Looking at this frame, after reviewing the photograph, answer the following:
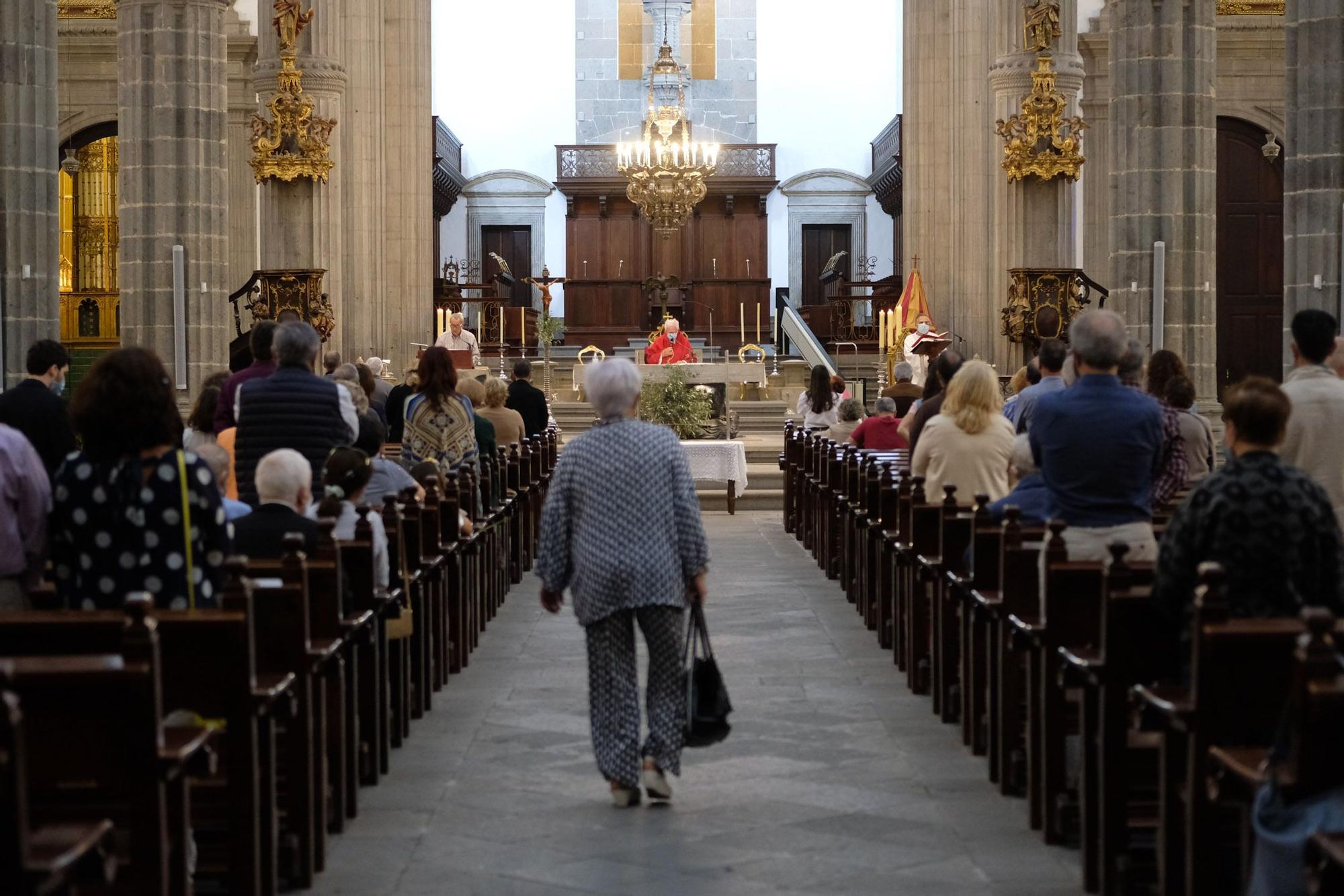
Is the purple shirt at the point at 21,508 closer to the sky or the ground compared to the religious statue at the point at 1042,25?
closer to the ground

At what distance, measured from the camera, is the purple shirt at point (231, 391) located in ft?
30.8

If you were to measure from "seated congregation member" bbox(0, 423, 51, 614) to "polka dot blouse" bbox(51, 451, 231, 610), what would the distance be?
52cm

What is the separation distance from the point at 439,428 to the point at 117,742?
6937 mm

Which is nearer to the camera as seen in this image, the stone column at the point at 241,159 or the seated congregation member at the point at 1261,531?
the seated congregation member at the point at 1261,531

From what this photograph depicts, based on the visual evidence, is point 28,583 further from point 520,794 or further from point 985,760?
point 985,760

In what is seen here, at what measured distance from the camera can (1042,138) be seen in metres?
19.8

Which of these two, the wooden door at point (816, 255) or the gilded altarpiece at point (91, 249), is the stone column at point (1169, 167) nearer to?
the gilded altarpiece at point (91, 249)

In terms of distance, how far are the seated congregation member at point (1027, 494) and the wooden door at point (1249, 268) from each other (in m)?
20.2

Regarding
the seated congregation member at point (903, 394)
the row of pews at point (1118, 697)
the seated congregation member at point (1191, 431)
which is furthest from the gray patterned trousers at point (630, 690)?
the seated congregation member at point (903, 394)

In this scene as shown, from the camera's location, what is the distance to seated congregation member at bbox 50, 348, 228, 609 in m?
5.36

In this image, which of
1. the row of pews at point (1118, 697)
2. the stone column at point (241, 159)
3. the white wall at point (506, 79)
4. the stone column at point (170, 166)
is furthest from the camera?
the white wall at point (506, 79)

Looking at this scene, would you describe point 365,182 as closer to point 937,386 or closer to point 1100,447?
point 937,386

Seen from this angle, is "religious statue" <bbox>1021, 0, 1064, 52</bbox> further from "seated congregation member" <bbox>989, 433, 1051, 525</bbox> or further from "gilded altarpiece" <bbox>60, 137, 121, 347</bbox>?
"gilded altarpiece" <bbox>60, 137, 121, 347</bbox>

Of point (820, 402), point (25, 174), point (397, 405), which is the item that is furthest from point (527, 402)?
point (25, 174)
